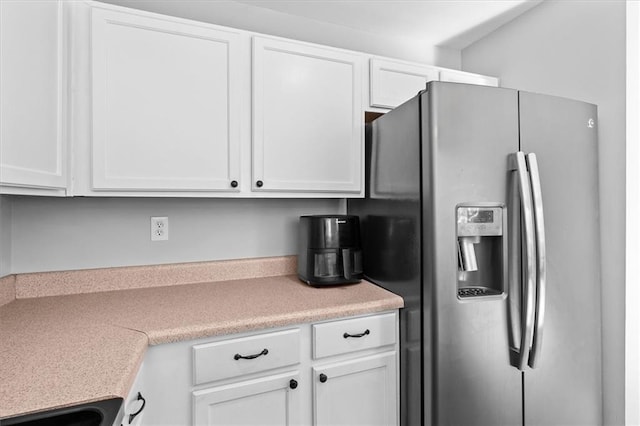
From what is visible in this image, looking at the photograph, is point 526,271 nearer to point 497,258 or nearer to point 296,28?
point 497,258

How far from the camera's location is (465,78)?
2092 millimetres

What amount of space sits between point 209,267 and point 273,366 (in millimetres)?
743

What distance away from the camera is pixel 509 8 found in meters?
1.95

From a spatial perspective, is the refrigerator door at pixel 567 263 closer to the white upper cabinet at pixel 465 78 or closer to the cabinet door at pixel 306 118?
the white upper cabinet at pixel 465 78

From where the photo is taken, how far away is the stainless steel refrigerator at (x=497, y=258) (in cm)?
131

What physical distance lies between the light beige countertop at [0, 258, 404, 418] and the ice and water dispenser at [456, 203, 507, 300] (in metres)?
0.32

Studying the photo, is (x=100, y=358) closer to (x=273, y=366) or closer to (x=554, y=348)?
(x=273, y=366)

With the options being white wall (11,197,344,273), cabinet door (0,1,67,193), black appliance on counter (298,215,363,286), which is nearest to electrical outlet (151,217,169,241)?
white wall (11,197,344,273)

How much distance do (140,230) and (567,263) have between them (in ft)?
6.52

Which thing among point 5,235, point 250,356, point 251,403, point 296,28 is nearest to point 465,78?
point 296,28

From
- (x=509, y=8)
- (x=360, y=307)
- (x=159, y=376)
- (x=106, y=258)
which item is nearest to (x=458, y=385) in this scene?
(x=360, y=307)

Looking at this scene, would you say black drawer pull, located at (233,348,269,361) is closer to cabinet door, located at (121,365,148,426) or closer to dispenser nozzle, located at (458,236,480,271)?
cabinet door, located at (121,365,148,426)

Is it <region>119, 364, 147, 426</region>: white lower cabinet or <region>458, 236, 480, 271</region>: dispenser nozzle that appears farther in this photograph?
<region>458, 236, 480, 271</region>: dispenser nozzle

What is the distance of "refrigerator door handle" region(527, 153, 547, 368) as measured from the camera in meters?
1.33
